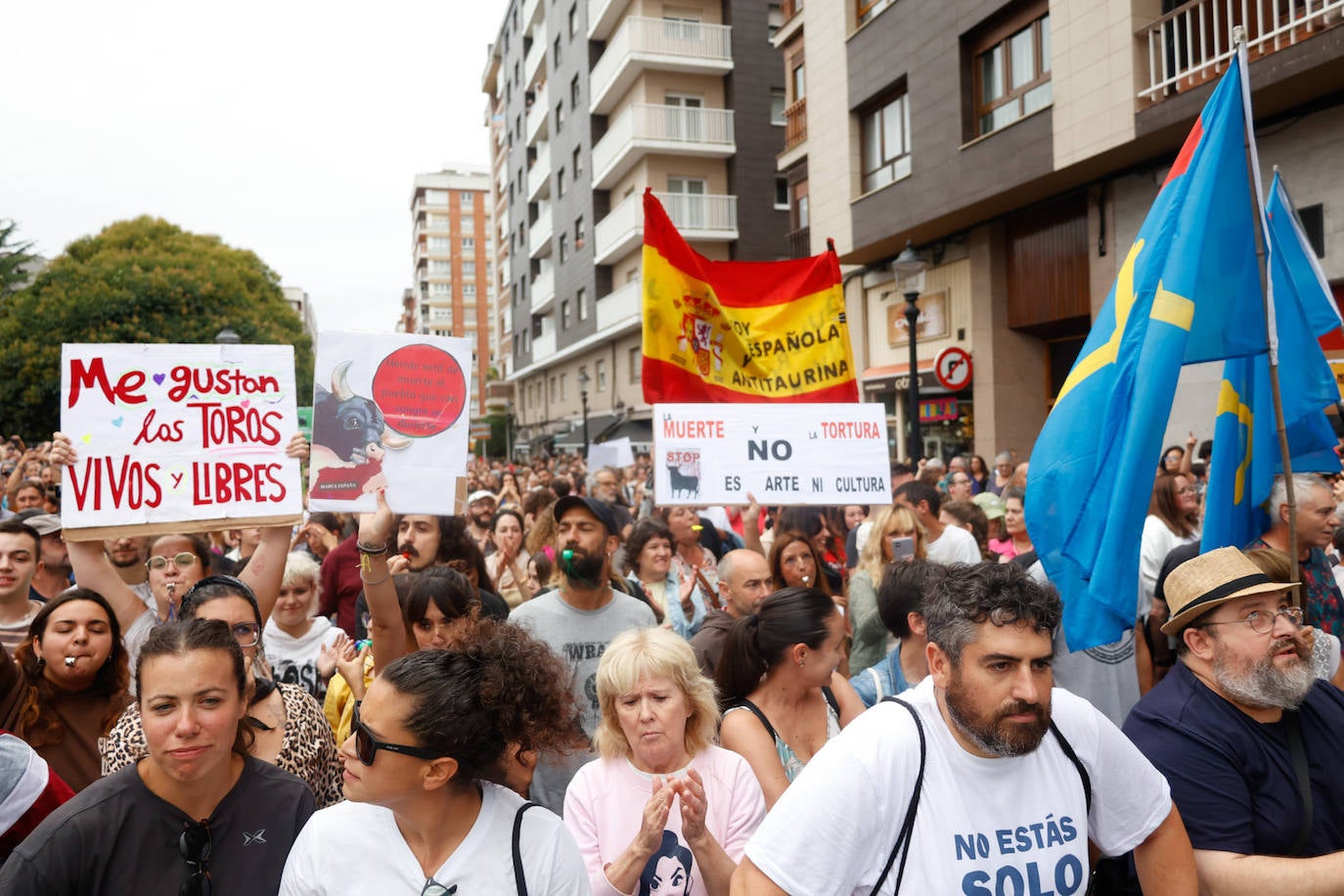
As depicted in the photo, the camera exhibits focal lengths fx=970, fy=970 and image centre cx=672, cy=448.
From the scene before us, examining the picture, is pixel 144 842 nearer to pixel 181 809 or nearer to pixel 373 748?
pixel 181 809

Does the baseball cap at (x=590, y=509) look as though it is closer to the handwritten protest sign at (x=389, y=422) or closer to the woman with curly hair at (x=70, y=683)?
the handwritten protest sign at (x=389, y=422)

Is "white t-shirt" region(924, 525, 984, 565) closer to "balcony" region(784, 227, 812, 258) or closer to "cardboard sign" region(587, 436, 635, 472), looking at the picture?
A: "cardboard sign" region(587, 436, 635, 472)

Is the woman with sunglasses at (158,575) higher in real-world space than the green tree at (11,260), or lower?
lower

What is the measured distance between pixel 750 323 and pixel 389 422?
3175 millimetres

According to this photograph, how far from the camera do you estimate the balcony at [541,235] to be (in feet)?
132

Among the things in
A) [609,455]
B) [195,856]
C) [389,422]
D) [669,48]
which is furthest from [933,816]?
[669,48]

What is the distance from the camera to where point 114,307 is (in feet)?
Answer: 100

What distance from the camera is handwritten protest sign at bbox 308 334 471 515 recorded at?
4.47 m

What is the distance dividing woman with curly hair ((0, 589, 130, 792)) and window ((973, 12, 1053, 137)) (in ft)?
43.7

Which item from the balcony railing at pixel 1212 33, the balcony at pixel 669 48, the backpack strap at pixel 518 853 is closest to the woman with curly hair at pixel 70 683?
the backpack strap at pixel 518 853

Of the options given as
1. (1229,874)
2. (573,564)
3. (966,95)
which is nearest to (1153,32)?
(966,95)

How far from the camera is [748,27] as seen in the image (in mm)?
29703

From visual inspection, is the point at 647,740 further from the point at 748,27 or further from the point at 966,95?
the point at 748,27

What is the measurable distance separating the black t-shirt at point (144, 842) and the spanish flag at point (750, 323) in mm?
4608
